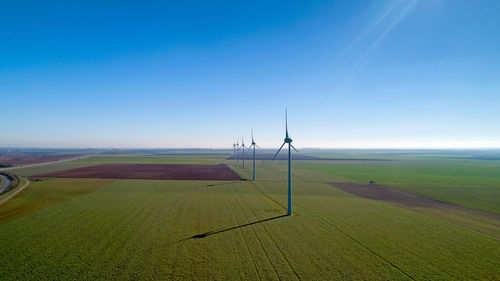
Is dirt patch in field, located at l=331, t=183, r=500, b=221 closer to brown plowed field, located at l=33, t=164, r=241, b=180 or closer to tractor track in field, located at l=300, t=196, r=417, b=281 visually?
tractor track in field, located at l=300, t=196, r=417, b=281

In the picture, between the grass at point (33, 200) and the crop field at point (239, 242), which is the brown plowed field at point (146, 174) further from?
the crop field at point (239, 242)

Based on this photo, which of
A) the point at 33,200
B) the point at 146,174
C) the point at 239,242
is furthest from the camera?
the point at 146,174

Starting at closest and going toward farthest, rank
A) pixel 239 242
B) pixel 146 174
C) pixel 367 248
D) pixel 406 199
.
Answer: pixel 367 248 < pixel 239 242 < pixel 406 199 < pixel 146 174

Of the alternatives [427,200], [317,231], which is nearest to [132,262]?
[317,231]

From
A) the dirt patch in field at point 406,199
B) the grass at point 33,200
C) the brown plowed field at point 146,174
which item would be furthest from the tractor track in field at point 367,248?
the brown plowed field at point 146,174

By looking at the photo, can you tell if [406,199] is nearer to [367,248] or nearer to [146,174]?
[367,248]

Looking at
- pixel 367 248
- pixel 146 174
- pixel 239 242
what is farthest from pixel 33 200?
pixel 367 248

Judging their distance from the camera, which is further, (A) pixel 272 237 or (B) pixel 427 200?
(B) pixel 427 200

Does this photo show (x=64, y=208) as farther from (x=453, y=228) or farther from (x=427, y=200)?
(x=427, y=200)

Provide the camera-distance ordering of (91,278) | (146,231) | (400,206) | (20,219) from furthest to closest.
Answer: (400,206)
(20,219)
(146,231)
(91,278)
